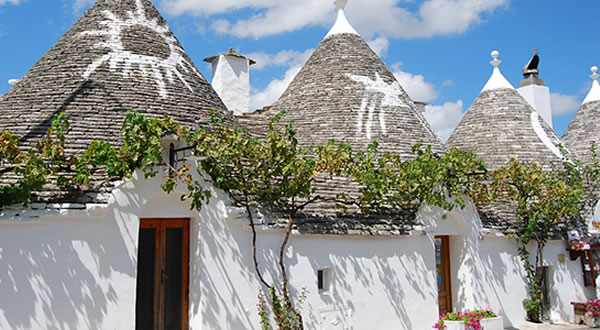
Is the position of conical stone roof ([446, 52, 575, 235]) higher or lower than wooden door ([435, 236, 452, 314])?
higher

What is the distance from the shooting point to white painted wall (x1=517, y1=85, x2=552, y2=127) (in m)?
20.0

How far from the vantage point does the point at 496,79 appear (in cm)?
1766

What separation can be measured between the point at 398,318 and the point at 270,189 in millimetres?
3793

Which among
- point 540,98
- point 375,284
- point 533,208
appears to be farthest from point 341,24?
point 540,98

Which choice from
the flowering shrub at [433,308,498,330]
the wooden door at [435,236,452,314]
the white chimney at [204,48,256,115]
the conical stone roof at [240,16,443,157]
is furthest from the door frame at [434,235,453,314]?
the white chimney at [204,48,256,115]

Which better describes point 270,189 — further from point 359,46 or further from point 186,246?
point 359,46

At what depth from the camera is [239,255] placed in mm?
8742

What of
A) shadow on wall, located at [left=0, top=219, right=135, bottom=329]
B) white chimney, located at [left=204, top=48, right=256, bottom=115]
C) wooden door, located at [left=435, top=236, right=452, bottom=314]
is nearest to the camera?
shadow on wall, located at [left=0, top=219, right=135, bottom=329]

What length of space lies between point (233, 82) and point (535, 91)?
38.8ft

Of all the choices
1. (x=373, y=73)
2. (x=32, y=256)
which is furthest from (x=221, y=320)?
(x=373, y=73)

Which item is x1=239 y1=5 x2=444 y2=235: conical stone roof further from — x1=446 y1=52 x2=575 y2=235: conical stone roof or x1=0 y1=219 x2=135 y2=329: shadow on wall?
x1=0 y1=219 x2=135 y2=329: shadow on wall

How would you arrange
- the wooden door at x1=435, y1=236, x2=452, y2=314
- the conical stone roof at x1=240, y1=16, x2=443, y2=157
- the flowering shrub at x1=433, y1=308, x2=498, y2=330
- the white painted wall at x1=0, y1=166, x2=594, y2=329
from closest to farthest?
the white painted wall at x1=0, y1=166, x2=594, y2=329 < the flowering shrub at x1=433, y1=308, x2=498, y2=330 < the wooden door at x1=435, y1=236, x2=452, y2=314 < the conical stone roof at x1=240, y1=16, x2=443, y2=157

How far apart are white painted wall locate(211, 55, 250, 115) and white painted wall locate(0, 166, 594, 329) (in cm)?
584

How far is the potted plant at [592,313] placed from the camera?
1325cm
